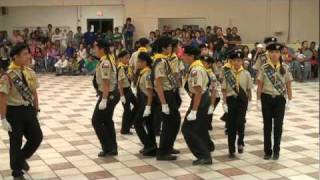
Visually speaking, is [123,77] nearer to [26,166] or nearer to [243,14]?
[26,166]

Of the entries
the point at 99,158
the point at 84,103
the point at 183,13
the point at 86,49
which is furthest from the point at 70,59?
the point at 99,158

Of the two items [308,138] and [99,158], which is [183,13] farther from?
[99,158]

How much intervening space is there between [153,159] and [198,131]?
791 millimetres

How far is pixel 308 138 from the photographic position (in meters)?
7.89

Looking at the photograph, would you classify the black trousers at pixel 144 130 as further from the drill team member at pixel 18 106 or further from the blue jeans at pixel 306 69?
the blue jeans at pixel 306 69

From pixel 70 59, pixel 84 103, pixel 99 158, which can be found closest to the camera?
pixel 99 158

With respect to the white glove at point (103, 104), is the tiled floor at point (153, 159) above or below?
below

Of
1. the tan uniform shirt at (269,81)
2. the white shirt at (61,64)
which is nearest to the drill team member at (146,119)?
the tan uniform shirt at (269,81)

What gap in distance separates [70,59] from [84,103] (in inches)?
288

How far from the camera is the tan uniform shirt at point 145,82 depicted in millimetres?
6591

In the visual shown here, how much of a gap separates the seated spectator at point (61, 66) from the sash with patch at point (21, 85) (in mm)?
12805

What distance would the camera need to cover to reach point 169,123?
21.0 ft

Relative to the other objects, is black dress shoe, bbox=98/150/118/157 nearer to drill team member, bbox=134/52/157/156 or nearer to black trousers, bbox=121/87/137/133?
drill team member, bbox=134/52/157/156

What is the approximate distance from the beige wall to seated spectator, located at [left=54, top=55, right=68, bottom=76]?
397 centimetres
